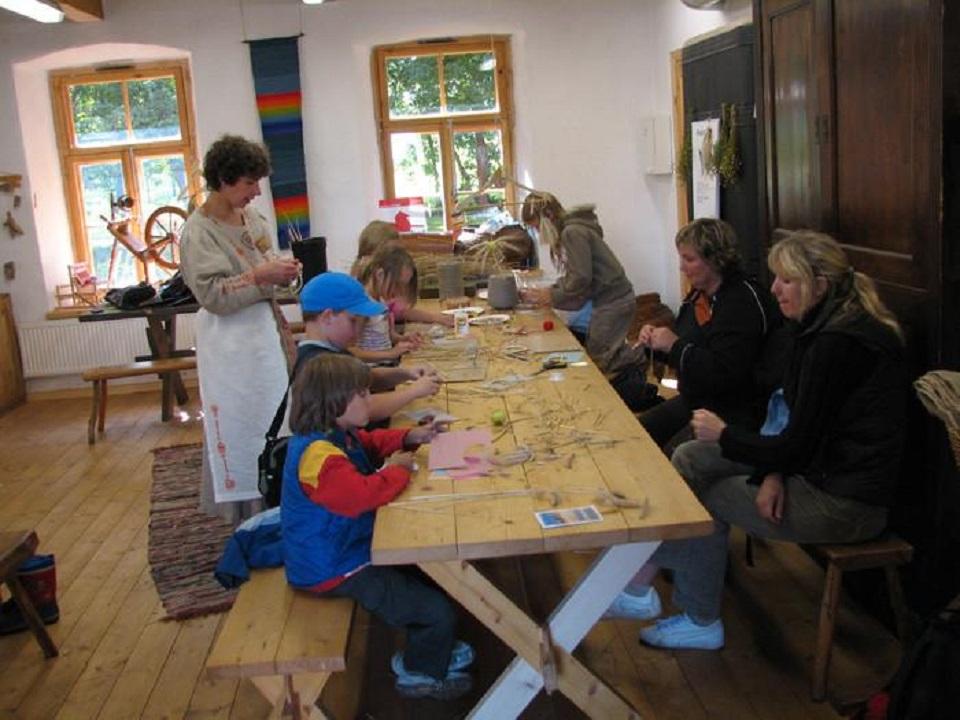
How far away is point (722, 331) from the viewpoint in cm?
332

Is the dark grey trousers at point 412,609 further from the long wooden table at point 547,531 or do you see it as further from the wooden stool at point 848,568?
the wooden stool at point 848,568

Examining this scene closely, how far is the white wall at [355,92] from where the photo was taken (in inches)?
288

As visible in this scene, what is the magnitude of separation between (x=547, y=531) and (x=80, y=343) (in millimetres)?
6343

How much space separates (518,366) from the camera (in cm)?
360

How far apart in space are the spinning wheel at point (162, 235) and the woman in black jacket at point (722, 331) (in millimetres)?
5044

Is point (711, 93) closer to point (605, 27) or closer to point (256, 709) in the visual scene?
point (605, 27)

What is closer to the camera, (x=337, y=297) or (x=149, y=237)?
(x=337, y=297)

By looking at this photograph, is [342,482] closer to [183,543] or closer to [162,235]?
[183,543]

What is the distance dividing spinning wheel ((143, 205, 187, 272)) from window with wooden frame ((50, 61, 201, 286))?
6.9 inches

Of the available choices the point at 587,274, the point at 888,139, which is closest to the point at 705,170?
the point at 587,274

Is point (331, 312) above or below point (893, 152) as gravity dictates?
below

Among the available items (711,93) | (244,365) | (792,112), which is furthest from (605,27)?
(244,365)

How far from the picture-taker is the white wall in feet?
24.0

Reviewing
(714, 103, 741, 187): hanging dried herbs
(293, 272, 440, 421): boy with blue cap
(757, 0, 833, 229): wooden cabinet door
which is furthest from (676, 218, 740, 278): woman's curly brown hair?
(714, 103, 741, 187): hanging dried herbs
